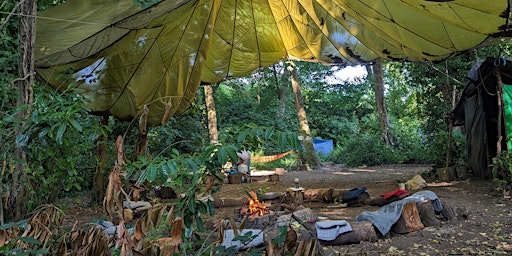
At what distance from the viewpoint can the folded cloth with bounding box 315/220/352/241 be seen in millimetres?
3654

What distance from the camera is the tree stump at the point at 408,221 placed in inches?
156

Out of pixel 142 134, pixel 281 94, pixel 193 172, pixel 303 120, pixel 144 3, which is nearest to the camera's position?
pixel 193 172

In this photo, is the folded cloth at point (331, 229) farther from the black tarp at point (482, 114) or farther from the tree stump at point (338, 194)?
the black tarp at point (482, 114)

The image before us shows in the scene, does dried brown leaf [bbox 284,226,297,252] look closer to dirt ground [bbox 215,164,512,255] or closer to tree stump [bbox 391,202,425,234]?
dirt ground [bbox 215,164,512,255]

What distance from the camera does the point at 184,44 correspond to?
14.5 feet

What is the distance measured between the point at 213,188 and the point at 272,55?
3.75 meters

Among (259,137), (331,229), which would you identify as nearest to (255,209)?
(331,229)

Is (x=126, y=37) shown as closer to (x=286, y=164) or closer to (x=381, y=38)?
(x=381, y=38)

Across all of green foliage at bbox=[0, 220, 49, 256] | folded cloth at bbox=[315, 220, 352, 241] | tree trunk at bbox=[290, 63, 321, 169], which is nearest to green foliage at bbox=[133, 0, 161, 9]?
green foliage at bbox=[0, 220, 49, 256]

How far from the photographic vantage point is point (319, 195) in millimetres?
6207

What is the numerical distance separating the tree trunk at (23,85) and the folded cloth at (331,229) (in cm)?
257

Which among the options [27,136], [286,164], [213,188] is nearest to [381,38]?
[213,188]

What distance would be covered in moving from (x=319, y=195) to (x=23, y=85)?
15.9ft

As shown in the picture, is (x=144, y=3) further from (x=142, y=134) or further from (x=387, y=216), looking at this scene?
(x=387, y=216)
